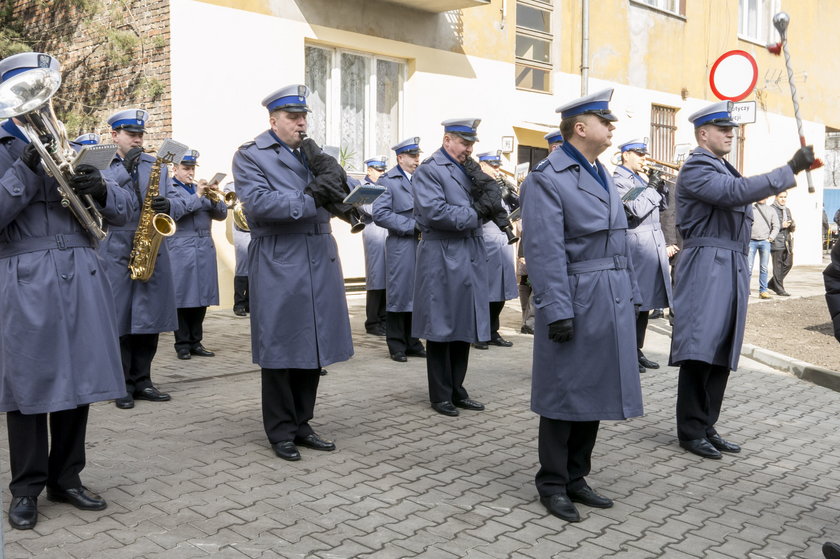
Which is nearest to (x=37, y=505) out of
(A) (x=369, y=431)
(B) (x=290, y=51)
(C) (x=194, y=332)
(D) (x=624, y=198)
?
(A) (x=369, y=431)

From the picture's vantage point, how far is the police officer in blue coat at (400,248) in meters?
8.83

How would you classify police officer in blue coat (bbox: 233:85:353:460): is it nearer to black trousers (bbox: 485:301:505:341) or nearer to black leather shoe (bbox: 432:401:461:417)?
black leather shoe (bbox: 432:401:461:417)

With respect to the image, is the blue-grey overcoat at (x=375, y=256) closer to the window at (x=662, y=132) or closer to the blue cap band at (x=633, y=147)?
the blue cap band at (x=633, y=147)

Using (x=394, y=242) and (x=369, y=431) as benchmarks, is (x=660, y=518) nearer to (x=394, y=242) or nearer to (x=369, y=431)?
(x=369, y=431)

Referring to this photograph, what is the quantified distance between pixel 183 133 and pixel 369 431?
722 centimetres

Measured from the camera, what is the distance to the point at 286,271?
525 cm

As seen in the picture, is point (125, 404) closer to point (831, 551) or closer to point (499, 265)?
point (499, 265)

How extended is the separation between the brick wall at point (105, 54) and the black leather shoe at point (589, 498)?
8.95 meters

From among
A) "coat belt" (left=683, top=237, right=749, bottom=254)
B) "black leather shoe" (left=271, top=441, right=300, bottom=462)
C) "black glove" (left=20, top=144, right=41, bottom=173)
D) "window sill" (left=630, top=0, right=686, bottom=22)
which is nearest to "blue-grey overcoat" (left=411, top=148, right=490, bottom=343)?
"black leather shoe" (left=271, top=441, right=300, bottom=462)

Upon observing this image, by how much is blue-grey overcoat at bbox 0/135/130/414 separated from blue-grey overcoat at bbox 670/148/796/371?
3.60m

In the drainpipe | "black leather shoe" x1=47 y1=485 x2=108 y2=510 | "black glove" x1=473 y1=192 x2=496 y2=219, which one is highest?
the drainpipe

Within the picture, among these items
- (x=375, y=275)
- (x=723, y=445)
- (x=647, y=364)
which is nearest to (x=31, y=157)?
(x=723, y=445)

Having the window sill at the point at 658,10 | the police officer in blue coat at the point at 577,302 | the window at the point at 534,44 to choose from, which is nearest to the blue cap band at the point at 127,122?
the police officer in blue coat at the point at 577,302

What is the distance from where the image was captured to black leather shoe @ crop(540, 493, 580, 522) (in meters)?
4.32
